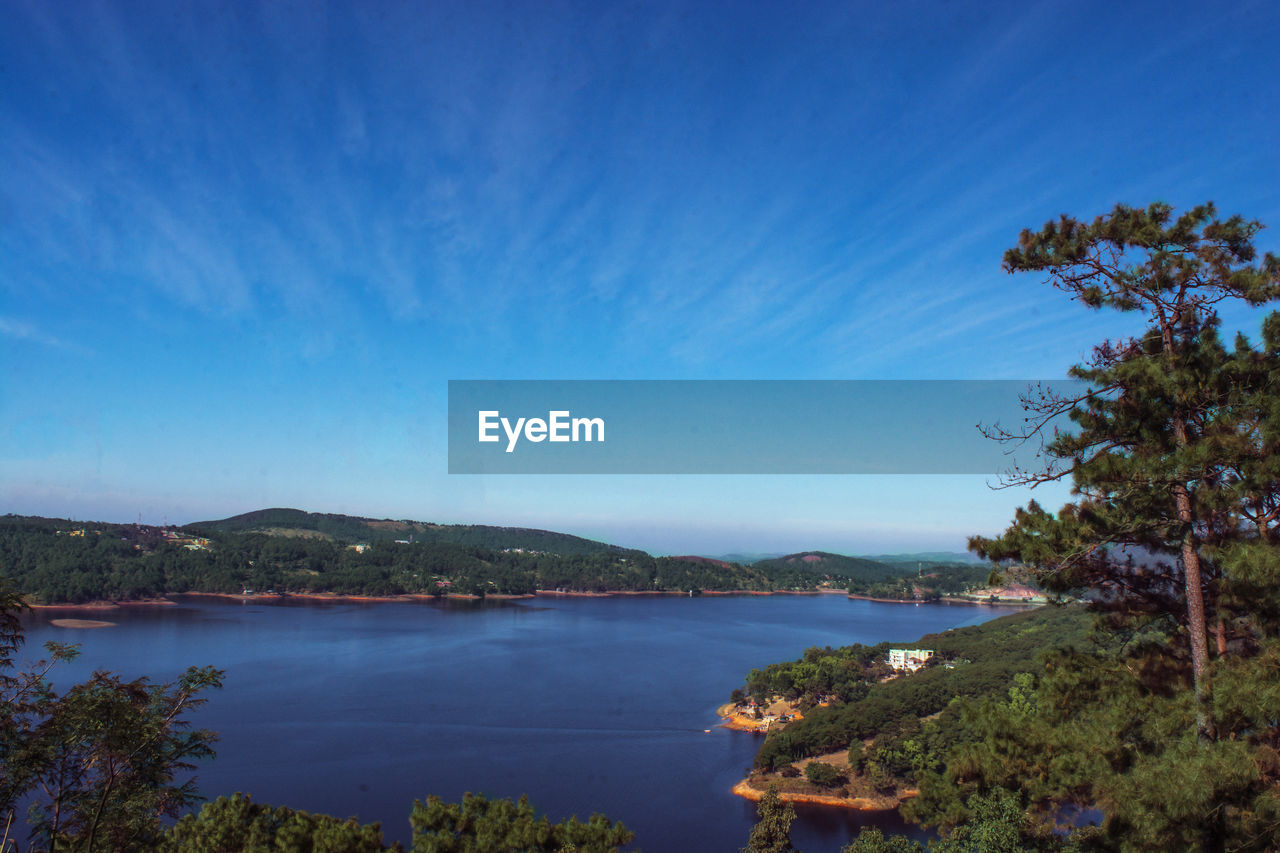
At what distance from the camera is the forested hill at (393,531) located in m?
84.4

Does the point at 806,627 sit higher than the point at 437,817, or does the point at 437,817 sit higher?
the point at 437,817

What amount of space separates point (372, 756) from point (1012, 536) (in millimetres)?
16612

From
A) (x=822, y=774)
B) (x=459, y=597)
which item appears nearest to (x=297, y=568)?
(x=459, y=597)

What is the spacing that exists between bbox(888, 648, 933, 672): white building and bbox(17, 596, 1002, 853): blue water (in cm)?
550

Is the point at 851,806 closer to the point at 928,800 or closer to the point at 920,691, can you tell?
the point at 920,691

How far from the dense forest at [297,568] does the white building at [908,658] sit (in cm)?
3952

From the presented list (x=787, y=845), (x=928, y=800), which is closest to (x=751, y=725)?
(x=787, y=845)

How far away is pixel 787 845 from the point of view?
687cm

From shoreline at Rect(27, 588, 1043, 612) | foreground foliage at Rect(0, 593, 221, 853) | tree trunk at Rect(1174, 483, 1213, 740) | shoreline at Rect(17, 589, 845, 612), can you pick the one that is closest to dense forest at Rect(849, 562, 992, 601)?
shoreline at Rect(27, 588, 1043, 612)

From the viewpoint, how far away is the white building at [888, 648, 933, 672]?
24.3 meters

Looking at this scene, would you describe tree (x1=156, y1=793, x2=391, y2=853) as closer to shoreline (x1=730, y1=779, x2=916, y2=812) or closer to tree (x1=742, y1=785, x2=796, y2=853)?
tree (x1=742, y1=785, x2=796, y2=853)

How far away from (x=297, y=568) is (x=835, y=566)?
198ft

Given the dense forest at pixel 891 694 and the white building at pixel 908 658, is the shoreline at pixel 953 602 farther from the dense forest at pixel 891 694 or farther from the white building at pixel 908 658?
the white building at pixel 908 658

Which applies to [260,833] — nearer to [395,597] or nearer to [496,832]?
[496,832]
